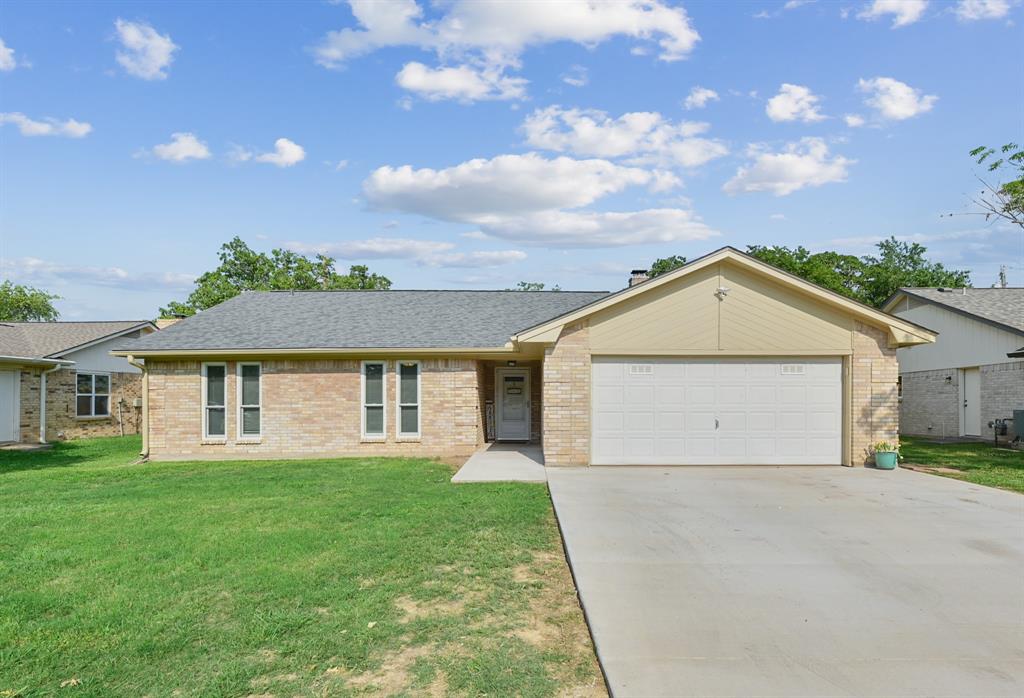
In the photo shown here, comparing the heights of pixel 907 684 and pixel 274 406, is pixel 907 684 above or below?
below

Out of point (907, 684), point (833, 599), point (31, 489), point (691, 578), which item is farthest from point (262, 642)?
point (31, 489)

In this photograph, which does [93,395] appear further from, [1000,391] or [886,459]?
[1000,391]

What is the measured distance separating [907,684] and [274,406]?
528 inches

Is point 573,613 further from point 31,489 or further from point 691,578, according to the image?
point 31,489

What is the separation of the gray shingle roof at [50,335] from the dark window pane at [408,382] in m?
12.3

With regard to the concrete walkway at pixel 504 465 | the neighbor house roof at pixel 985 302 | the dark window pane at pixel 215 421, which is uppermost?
the neighbor house roof at pixel 985 302

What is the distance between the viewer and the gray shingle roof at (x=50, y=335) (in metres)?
18.4

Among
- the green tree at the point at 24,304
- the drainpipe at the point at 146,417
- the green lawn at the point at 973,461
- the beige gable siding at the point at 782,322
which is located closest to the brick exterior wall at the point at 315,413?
the drainpipe at the point at 146,417

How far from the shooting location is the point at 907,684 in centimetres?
355

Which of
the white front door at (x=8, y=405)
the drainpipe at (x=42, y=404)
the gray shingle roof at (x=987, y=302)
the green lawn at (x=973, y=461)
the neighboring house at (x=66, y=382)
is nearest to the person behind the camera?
the green lawn at (x=973, y=461)

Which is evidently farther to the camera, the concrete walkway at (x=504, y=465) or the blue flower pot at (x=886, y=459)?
the blue flower pot at (x=886, y=459)

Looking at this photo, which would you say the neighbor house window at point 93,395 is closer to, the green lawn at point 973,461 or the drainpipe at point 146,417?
the drainpipe at point 146,417

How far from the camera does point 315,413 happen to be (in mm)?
14180

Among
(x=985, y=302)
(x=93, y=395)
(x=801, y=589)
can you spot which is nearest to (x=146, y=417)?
(x=93, y=395)
